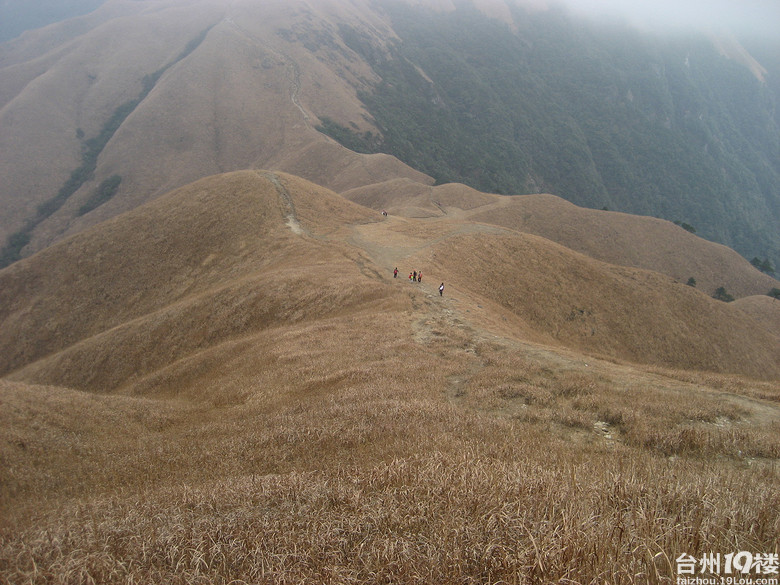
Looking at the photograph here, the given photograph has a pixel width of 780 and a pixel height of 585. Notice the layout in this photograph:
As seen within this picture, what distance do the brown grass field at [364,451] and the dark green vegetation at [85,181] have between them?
83.8m

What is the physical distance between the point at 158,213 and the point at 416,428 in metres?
48.4

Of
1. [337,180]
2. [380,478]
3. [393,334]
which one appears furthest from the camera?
[337,180]

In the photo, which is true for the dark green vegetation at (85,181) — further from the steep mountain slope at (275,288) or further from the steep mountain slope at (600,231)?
the steep mountain slope at (600,231)

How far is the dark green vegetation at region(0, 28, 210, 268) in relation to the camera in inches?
3403

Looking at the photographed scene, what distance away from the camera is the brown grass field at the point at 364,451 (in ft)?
10.0

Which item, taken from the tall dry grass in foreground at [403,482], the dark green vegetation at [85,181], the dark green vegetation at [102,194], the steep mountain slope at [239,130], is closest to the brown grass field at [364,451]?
the tall dry grass in foreground at [403,482]

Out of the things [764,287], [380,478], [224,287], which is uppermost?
[380,478]

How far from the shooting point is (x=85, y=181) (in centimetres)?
10638

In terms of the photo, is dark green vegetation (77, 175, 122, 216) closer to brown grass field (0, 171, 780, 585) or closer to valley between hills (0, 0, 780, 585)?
valley between hills (0, 0, 780, 585)

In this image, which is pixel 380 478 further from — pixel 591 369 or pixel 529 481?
pixel 591 369

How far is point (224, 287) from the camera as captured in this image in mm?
29297

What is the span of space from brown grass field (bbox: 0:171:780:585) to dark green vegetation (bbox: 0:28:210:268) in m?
83.8

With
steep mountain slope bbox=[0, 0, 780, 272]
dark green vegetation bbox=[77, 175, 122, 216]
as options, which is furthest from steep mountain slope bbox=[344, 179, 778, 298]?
dark green vegetation bbox=[77, 175, 122, 216]

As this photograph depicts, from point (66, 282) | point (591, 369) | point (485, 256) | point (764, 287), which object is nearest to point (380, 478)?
point (591, 369)
